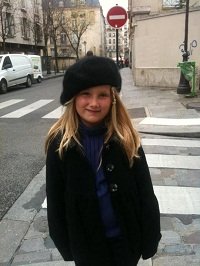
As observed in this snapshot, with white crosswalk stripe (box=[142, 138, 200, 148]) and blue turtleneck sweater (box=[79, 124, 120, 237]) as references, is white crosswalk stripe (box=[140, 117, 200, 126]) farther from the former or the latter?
blue turtleneck sweater (box=[79, 124, 120, 237])

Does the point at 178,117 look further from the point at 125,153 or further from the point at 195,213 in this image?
the point at 125,153

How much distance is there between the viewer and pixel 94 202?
1.74 metres

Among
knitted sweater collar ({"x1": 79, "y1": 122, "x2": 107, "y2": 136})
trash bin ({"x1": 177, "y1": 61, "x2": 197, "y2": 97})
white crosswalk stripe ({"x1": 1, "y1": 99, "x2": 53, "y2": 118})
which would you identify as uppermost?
knitted sweater collar ({"x1": 79, "y1": 122, "x2": 107, "y2": 136})

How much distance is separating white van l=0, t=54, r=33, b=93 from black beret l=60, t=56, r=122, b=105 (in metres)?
17.2

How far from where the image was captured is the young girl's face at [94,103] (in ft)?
5.65

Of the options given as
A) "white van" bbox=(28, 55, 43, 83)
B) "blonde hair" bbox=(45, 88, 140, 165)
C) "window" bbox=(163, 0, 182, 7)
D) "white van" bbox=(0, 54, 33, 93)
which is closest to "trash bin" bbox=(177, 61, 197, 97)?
"window" bbox=(163, 0, 182, 7)

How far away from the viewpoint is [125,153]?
5.78 feet

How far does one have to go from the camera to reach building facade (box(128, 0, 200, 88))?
579 inches

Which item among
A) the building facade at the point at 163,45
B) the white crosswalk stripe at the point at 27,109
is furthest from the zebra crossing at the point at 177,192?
the building facade at the point at 163,45

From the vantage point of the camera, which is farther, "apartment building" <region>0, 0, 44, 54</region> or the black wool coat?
"apartment building" <region>0, 0, 44, 54</region>

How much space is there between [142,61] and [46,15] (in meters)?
24.5

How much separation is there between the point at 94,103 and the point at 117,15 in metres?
6.80

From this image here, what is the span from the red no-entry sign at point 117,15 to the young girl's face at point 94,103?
21.8ft

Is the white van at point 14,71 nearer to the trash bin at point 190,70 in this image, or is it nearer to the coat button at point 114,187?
the trash bin at point 190,70
